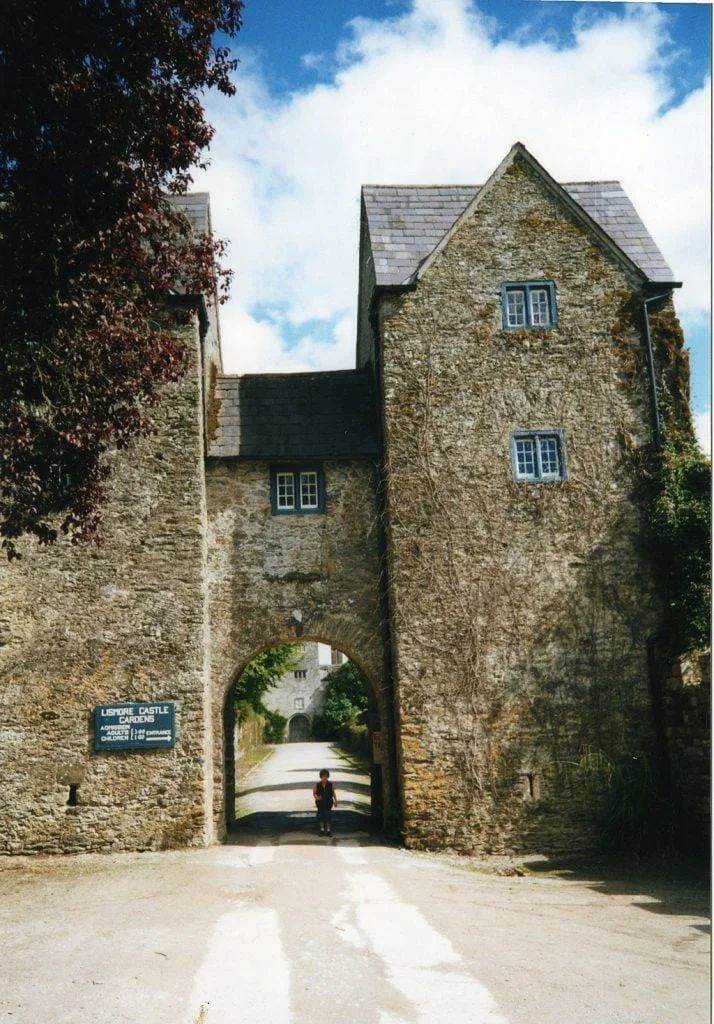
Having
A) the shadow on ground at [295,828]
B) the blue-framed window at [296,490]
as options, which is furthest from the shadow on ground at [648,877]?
the blue-framed window at [296,490]

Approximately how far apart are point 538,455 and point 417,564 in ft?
8.93

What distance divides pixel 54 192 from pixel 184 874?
8.18 metres

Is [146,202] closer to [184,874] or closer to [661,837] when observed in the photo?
[184,874]

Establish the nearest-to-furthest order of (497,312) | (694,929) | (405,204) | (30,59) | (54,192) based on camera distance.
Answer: (30,59), (54,192), (694,929), (497,312), (405,204)

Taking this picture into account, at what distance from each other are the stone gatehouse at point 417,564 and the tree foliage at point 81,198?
16.5 feet

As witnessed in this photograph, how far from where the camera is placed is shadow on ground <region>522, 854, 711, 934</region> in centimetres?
933


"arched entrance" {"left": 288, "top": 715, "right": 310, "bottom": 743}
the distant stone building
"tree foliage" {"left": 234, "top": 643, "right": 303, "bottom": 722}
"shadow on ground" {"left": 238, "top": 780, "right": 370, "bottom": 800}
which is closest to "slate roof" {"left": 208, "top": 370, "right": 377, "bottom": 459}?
"tree foliage" {"left": 234, "top": 643, "right": 303, "bottom": 722}

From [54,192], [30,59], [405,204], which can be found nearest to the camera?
[30,59]

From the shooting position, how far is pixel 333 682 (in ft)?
166

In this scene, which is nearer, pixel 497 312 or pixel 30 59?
pixel 30 59

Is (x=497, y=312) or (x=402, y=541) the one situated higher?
(x=497, y=312)

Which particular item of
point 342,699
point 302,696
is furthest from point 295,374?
point 302,696

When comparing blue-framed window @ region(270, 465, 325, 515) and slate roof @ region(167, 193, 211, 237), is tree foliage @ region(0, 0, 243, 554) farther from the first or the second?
slate roof @ region(167, 193, 211, 237)

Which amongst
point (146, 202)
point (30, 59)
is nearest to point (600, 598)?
point (146, 202)
